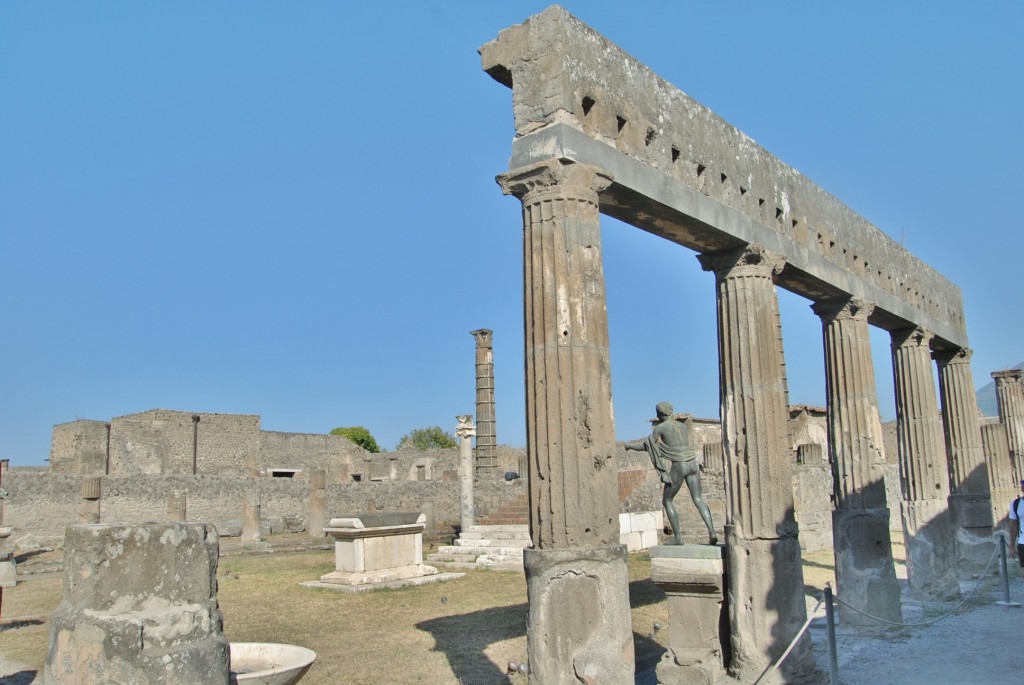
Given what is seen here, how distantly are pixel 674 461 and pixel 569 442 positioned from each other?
2.57 metres

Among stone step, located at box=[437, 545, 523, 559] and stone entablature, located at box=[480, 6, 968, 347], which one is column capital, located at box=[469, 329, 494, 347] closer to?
stone step, located at box=[437, 545, 523, 559]

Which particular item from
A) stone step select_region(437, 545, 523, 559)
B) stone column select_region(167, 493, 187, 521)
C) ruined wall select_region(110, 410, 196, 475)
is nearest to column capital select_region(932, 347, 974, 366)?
stone step select_region(437, 545, 523, 559)

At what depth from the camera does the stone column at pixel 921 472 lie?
1168 centimetres

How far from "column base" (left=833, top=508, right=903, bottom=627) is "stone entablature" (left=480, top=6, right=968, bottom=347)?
8.78ft

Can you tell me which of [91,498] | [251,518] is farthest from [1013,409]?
[91,498]

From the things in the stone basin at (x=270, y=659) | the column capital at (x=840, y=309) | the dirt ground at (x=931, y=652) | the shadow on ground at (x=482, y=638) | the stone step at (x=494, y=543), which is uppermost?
the column capital at (x=840, y=309)

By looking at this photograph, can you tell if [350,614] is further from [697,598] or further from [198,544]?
[198,544]

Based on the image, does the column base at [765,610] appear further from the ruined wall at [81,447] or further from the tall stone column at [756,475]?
the ruined wall at [81,447]

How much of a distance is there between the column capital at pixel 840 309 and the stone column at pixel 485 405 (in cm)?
2061

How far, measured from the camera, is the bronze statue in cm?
769

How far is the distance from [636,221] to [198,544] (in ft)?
16.7

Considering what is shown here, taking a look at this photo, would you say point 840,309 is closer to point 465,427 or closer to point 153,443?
point 465,427

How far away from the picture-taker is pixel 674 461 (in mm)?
7773

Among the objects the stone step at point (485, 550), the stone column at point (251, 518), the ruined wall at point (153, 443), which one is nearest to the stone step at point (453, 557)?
the stone step at point (485, 550)
